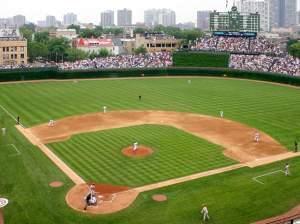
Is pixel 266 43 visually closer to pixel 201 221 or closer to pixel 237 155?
pixel 237 155

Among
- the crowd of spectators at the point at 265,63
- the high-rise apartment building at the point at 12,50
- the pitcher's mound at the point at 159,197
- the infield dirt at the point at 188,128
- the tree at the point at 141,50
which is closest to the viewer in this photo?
the pitcher's mound at the point at 159,197

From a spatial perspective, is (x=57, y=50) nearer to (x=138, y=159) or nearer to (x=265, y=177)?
(x=138, y=159)

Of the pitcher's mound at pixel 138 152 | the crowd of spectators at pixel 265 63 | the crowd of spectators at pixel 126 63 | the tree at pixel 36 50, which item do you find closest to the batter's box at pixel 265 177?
the pitcher's mound at pixel 138 152

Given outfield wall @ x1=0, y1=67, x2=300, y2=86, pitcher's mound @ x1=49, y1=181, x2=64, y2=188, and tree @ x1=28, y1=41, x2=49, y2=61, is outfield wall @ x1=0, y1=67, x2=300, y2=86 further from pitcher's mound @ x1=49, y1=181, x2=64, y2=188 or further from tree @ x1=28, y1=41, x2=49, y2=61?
tree @ x1=28, y1=41, x2=49, y2=61

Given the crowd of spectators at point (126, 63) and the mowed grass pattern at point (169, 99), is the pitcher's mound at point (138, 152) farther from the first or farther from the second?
the crowd of spectators at point (126, 63)

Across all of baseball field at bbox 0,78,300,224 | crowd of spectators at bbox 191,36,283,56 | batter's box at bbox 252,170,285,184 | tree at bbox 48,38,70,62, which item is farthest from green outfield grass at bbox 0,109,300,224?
tree at bbox 48,38,70,62
